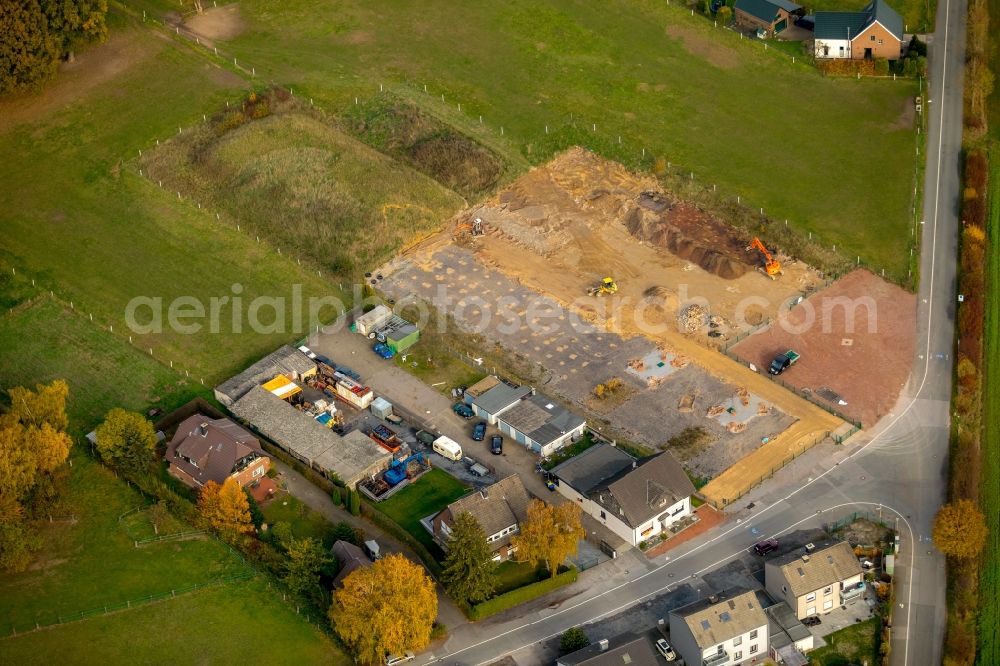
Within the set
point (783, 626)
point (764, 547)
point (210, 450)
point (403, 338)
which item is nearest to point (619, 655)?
point (783, 626)

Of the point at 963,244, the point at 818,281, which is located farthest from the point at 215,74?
the point at 963,244

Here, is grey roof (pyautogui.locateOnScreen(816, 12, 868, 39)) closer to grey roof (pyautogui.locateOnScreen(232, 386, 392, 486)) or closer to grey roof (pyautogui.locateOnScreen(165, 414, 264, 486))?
grey roof (pyautogui.locateOnScreen(232, 386, 392, 486))

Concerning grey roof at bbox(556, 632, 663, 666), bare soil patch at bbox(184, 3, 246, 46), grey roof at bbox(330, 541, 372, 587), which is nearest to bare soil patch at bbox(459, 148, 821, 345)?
grey roof at bbox(330, 541, 372, 587)

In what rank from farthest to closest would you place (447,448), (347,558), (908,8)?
(908,8) → (447,448) → (347,558)

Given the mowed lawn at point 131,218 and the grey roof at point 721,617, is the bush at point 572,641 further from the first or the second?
the mowed lawn at point 131,218

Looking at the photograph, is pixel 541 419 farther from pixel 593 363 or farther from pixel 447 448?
pixel 593 363

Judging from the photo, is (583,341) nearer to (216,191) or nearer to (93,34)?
(216,191)

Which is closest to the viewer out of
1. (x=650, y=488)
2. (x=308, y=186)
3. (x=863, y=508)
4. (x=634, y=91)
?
(x=650, y=488)

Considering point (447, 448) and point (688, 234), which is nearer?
point (447, 448)
